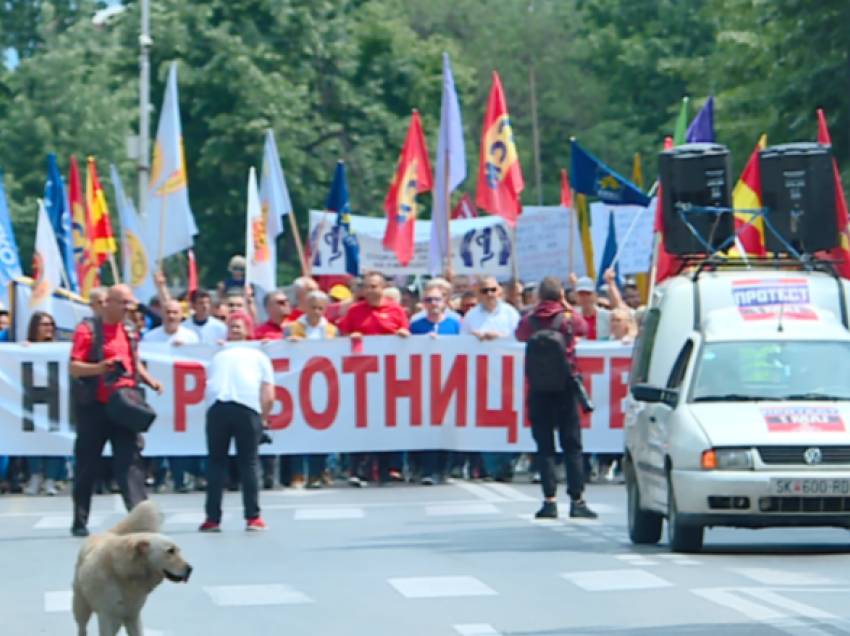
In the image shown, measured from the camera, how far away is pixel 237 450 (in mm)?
17031

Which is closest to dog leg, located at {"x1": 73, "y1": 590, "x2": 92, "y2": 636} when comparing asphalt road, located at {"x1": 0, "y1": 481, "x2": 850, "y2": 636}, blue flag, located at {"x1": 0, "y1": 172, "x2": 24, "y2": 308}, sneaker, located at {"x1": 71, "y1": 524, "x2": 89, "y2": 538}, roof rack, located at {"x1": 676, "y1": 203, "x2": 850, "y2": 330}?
asphalt road, located at {"x1": 0, "y1": 481, "x2": 850, "y2": 636}

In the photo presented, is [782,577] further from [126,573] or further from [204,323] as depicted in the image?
[204,323]

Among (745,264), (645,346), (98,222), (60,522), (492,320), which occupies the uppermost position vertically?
(98,222)

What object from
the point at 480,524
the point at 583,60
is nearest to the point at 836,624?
the point at 480,524

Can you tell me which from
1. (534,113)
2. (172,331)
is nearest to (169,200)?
(172,331)

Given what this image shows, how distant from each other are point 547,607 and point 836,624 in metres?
1.73

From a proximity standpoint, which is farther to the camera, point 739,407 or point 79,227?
point 79,227

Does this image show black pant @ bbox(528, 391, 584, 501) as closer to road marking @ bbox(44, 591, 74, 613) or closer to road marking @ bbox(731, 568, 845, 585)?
road marking @ bbox(731, 568, 845, 585)

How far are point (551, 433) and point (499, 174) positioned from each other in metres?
9.51

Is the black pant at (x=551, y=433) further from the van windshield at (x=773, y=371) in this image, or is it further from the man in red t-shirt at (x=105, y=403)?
the man in red t-shirt at (x=105, y=403)

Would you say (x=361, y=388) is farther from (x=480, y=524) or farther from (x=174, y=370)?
(x=480, y=524)

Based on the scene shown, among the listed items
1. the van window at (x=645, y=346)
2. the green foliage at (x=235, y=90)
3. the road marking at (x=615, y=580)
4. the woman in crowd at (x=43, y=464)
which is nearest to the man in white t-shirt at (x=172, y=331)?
the woman in crowd at (x=43, y=464)

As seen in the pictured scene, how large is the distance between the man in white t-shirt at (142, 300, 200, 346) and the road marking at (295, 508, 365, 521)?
385 cm

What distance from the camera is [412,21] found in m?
93.2
